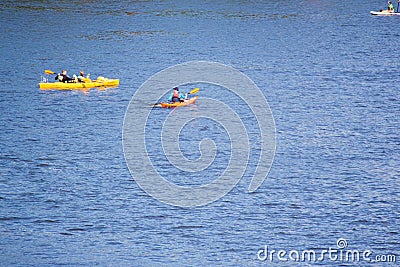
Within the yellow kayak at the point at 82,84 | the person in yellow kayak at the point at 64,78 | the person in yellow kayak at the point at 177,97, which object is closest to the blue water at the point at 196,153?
the yellow kayak at the point at 82,84

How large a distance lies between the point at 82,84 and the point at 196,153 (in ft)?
77.0

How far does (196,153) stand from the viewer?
5672cm

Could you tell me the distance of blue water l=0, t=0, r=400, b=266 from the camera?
42906 mm

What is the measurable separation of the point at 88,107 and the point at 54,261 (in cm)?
3131

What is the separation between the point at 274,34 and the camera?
113 m

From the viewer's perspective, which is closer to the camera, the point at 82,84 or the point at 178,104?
the point at 178,104

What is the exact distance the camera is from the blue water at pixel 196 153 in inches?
1689

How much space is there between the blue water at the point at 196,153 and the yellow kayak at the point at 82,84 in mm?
1045

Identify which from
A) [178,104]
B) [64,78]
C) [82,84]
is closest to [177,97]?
[178,104]

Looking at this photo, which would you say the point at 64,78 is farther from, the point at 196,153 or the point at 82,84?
the point at 196,153

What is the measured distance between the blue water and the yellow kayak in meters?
1.05

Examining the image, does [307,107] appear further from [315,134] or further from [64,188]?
[64,188]

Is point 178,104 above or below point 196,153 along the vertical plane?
above

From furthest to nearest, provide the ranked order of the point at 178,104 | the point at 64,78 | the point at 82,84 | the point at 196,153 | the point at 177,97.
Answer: the point at 64,78
the point at 82,84
the point at 177,97
the point at 178,104
the point at 196,153
